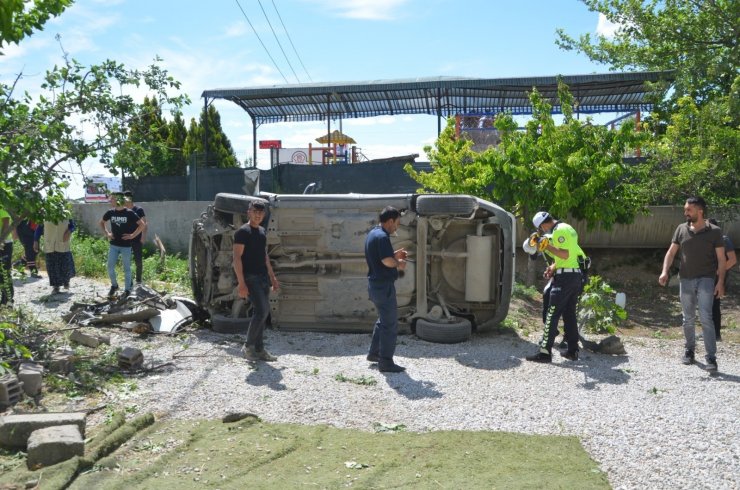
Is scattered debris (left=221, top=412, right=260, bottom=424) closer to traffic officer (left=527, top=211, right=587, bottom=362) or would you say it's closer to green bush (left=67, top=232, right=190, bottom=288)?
traffic officer (left=527, top=211, right=587, bottom=362)

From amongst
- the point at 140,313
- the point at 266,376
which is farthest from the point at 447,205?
the point at 140,313

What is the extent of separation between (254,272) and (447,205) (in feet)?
8.98

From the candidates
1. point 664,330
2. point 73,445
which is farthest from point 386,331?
point 664,330

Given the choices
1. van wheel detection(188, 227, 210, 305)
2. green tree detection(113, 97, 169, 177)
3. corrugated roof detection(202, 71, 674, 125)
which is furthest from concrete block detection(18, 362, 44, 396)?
corrugated roof detection(202, 71, 674, 125)

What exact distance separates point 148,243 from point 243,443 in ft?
44.0

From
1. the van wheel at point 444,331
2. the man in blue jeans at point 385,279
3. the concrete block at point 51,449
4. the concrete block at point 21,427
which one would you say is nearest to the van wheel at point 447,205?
the van wheel at point 444,331

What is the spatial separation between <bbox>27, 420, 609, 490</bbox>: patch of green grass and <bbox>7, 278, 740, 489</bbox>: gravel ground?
0.23 metres

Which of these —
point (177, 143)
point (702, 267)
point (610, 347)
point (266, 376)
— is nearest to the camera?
point (266, 376)

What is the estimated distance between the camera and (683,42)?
60.8ft

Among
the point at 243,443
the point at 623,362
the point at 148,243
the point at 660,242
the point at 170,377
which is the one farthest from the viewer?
the point at 148,243

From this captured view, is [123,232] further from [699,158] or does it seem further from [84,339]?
[699,158]

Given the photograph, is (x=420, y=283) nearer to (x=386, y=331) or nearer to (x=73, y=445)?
(x=386, y=331)

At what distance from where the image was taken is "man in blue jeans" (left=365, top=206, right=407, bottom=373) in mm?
7430

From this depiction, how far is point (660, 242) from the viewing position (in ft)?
53.7
